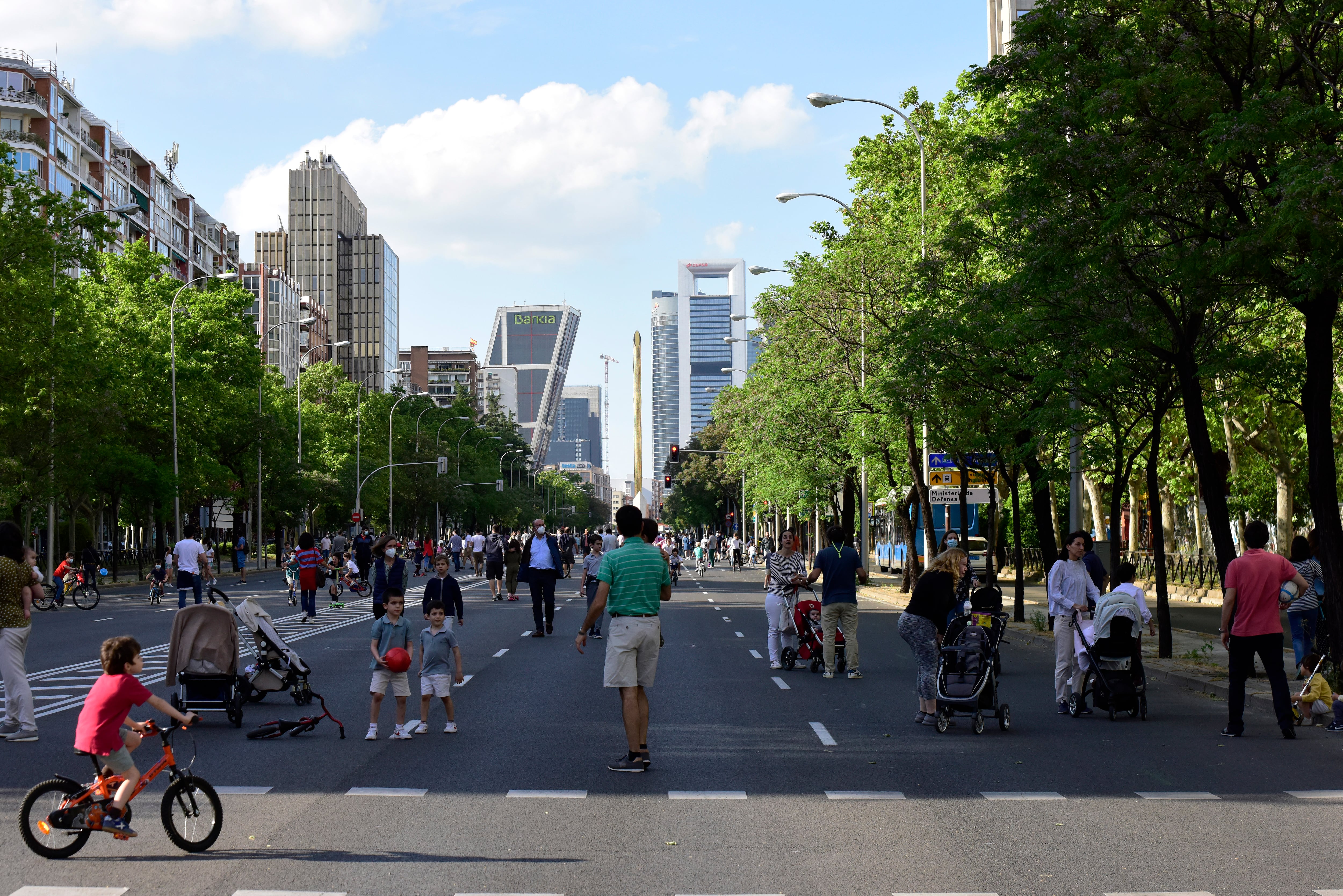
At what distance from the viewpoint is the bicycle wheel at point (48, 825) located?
7016 mm

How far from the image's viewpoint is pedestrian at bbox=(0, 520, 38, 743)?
11.3 metres

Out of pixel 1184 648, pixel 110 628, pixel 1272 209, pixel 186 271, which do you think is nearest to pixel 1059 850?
pixel 1272 209

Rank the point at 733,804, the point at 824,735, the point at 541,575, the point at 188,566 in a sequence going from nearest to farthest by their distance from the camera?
the point at 733,804
the point at 824,735
the point at 541,575
the point at 188,566

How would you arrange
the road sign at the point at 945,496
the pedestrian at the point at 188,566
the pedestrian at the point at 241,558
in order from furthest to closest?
the pedestrian at the point at 241,558
the road sign at the point at 945,496
the pedestrian at the point at 188,566

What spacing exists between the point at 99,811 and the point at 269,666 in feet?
21.2

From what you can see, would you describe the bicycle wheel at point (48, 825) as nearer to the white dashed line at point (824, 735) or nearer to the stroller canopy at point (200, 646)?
the stroller canopy at point (200, 646)

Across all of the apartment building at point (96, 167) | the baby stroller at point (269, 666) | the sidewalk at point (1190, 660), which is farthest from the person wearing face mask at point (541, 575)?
the apartment building at point (96, 167)

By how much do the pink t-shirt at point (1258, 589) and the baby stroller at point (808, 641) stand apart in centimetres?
577

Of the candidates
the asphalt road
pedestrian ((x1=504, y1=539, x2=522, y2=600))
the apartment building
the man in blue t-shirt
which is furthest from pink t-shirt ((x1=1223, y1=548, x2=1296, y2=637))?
the apartment building

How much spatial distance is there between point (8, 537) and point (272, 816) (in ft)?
16.8

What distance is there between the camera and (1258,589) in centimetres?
1186

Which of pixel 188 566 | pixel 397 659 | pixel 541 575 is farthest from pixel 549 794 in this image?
pixel 188 566

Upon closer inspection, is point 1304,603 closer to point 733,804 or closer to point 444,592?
point 444,592

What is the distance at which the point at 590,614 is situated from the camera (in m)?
10.2
